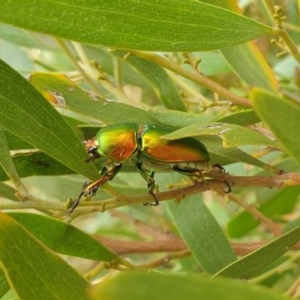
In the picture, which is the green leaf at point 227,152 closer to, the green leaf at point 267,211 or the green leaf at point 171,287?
the green leaf at point 267,211

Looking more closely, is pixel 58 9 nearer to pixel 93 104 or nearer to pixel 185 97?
pixel 93 104

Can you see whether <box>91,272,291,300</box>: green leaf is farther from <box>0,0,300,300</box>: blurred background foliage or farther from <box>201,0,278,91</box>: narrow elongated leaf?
<box>201,0,278,91</box>: narrow elongated leaf

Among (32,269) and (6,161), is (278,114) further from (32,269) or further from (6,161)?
(6,161)

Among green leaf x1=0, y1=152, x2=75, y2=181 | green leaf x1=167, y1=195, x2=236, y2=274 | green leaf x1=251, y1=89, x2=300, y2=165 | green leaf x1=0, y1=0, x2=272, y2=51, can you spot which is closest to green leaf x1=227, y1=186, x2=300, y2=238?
green leaf x1=167, y1=195, x2=236, y2=274

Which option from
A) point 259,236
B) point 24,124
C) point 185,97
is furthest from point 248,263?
point 259,236

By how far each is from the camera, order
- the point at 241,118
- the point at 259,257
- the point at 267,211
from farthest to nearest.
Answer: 1. the point at 267,211
2. the point at 241,118
3. the point at 259,257

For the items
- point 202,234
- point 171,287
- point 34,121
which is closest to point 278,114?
point 171,287

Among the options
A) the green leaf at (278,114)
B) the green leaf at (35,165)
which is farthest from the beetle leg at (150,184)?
the green leaf at (278,114)
